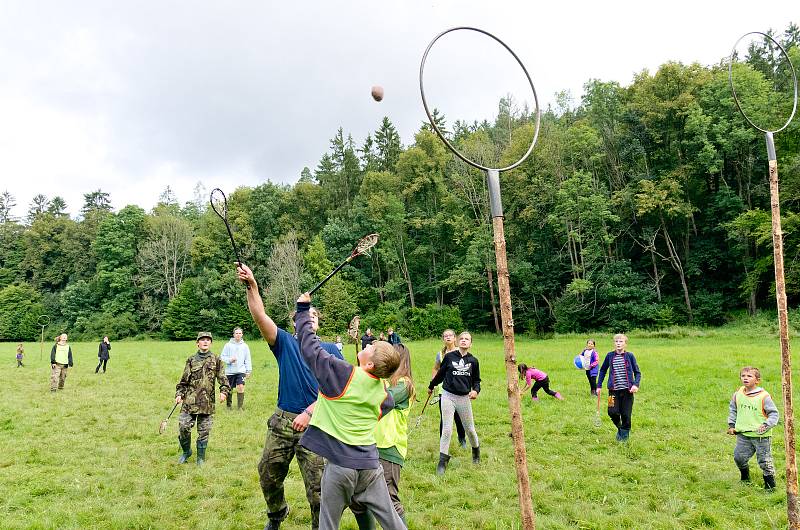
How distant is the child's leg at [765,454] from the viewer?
6867mm

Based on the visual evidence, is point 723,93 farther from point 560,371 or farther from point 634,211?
point 560,371

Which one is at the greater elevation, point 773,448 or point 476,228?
point 476,228

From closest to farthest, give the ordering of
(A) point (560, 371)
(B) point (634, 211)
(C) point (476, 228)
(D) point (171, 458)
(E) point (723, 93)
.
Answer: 1. (D) point (171, 458)
2. (A) point (560, 371)
3. (E) point (723, 93)
4. (B) point (634, 211)
5. (C) point (476, 228)

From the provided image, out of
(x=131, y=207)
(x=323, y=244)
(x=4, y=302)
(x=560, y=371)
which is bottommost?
(x=560, y=371)

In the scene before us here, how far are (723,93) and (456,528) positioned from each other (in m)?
42.8

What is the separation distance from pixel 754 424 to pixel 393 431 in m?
5.04

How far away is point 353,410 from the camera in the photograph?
160 inches

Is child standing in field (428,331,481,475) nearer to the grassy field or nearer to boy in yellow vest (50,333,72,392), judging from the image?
the grassy field

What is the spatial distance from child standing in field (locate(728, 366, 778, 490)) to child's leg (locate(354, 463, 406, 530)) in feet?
18.1

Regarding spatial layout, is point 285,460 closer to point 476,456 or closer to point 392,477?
point 392,477

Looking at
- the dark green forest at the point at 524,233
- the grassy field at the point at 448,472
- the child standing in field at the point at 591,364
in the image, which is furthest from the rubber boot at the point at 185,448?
the dark green forest at the point at 524,233

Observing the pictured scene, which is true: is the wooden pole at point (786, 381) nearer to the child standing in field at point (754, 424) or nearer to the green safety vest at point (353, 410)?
the child standing in field at point (754, 424)

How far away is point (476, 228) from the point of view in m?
46.9

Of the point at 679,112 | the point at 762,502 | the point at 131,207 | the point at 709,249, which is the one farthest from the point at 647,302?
the point at 131,207
